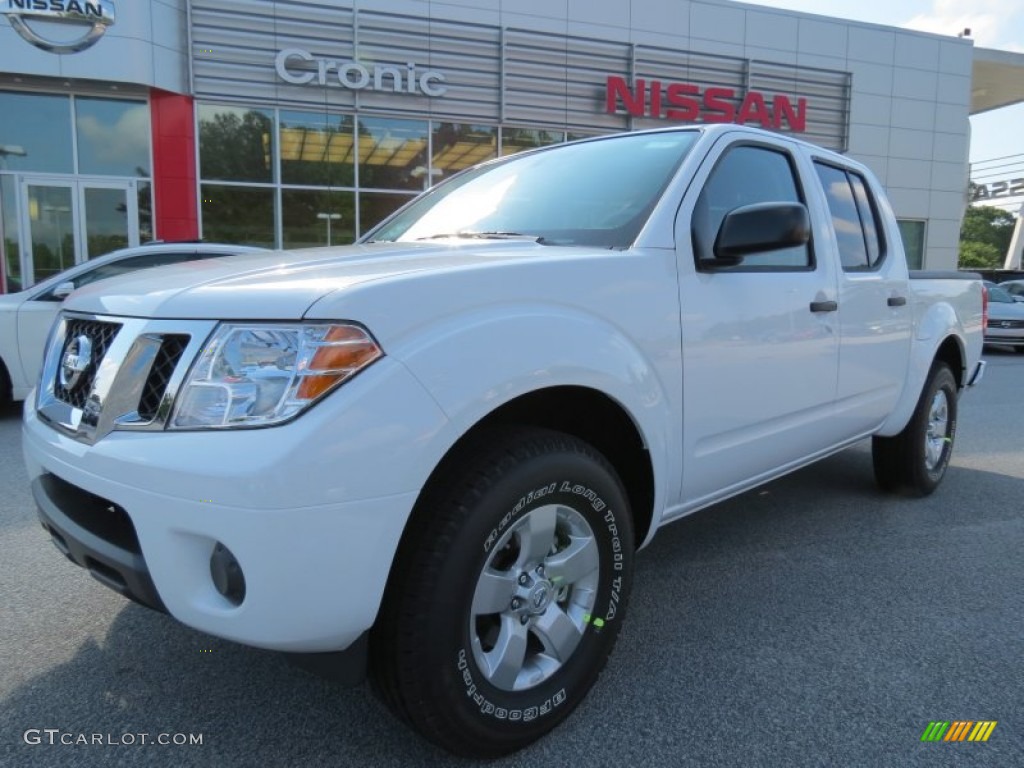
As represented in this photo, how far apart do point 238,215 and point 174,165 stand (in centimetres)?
134

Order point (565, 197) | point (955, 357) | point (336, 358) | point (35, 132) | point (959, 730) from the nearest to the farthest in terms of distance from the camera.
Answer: point (336, 358) < point (959, 730) < point (565, 197) < point (955, 357) < point (35, 132)

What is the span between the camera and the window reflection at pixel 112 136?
13164mm

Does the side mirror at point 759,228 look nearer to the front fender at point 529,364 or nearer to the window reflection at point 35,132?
the front fender at point 529,364

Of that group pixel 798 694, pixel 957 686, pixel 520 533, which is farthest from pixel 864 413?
pixel 520 533

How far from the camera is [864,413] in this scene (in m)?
3.63

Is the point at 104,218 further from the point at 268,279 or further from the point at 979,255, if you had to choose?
the point at 979,255

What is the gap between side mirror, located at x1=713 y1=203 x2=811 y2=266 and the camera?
2.48 m

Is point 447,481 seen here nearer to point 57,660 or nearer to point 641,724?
point 641,724

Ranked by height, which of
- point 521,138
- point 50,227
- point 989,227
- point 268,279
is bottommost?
point 268,279

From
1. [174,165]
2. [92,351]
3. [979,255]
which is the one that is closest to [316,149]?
[174,165]

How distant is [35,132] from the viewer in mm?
12992

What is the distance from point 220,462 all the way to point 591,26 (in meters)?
16.5

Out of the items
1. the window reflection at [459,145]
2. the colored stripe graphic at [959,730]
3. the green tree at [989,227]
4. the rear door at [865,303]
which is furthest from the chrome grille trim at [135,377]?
the green tree at [989,227]

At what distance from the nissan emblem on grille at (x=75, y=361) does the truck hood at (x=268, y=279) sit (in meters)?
0.10
